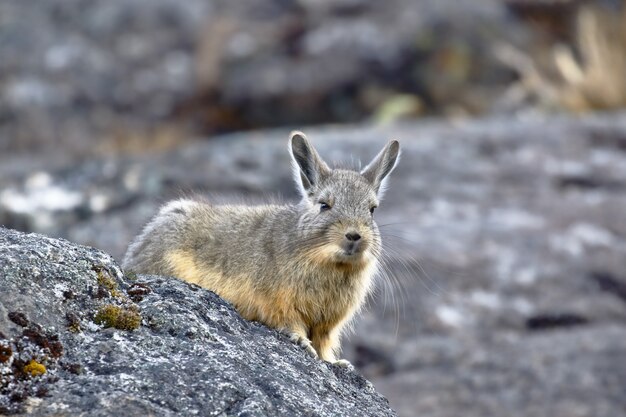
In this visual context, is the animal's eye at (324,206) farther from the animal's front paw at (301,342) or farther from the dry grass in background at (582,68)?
the dry grass in background at (582,68)

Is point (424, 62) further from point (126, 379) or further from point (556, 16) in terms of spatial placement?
point (126, 379)

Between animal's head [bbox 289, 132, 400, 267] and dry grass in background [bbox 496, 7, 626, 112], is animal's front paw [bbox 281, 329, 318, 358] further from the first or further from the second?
dry grass in background [bbox 496, 7, 626, 112]

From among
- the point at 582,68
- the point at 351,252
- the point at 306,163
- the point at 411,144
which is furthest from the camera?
the point at 582,68

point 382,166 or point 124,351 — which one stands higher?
point 382,166

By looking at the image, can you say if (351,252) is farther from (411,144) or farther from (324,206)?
(411,144)

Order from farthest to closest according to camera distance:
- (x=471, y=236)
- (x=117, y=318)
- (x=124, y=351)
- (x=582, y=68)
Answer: (x=582, y=68)
(x=471, y=236)
(x=117, y=318)
(x=124, y=351)


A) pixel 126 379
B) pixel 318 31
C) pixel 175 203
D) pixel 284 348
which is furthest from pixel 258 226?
pixel 318 31

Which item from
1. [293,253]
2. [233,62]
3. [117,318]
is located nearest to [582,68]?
[233,62]

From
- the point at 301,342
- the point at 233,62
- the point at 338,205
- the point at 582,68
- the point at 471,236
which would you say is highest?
the point at 233,62
